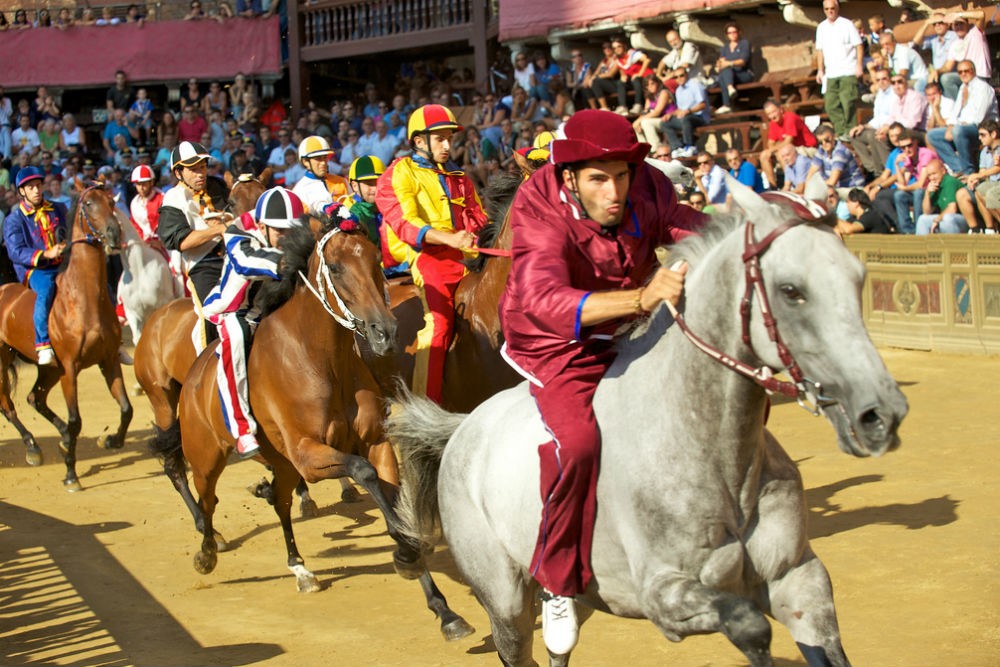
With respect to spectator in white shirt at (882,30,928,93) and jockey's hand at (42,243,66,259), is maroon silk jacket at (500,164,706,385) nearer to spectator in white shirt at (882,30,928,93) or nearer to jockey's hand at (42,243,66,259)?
jockey's hand at (42,243,66,259)

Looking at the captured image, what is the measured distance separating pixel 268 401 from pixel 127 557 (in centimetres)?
205

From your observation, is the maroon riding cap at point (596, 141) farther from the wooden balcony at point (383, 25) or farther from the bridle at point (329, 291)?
the wooden balcony at point (383, 25)

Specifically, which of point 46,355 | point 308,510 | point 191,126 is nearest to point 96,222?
point 46,355

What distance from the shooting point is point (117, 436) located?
13.2 m

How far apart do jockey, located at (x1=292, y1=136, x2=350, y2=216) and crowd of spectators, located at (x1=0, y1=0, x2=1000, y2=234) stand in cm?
204

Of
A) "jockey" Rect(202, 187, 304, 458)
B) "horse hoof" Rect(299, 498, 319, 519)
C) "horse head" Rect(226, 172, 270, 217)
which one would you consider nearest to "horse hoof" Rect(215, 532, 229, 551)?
"horse hoof" Rect(299, 498, 319, 519)

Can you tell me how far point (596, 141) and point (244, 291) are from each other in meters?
4.87

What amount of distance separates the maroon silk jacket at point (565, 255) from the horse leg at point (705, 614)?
0.90 meters

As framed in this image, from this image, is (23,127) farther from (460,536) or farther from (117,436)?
(460,536)

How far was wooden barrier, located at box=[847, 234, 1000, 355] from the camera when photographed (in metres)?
14.6

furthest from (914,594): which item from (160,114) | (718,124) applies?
(160,114)

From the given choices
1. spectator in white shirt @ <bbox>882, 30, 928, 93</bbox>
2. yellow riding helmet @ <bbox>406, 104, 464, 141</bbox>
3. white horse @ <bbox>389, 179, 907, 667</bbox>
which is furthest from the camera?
spectator in white shirt @ <bbox>882, 30, 928, 93</bbox>

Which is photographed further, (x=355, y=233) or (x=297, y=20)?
(x=297, y=20)

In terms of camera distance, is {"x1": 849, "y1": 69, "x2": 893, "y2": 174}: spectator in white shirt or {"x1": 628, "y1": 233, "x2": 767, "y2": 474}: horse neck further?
{"x1": 849, "y1": 69, "x2": 893, "y2": 174}: spectator in white shirt
